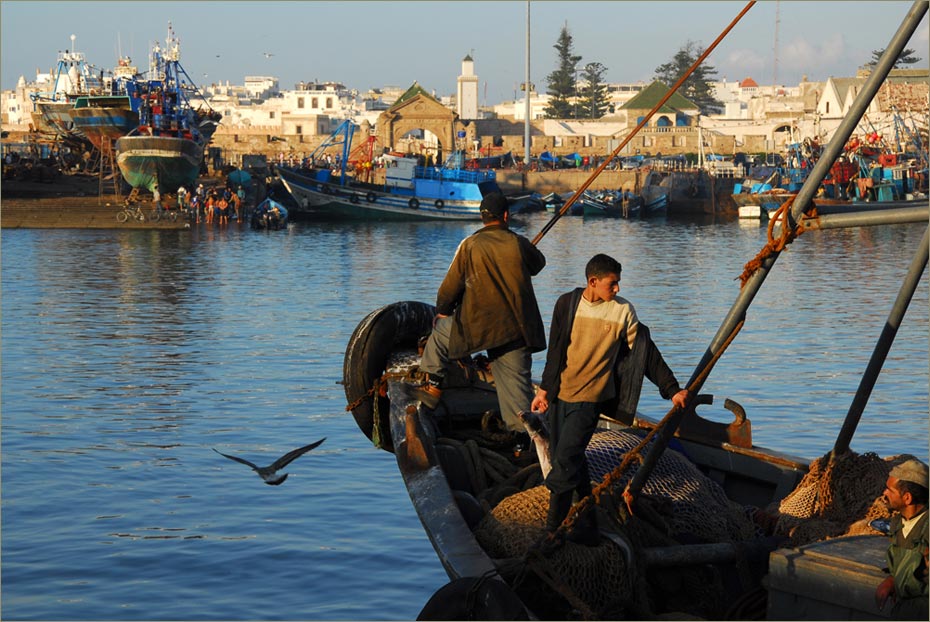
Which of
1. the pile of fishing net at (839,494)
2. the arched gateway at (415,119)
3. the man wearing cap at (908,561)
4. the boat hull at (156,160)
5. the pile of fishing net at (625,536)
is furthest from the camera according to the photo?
the arched gateway at (415,119)

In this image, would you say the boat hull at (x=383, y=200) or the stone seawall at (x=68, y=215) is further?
the boat hull at (x=383, y=200)

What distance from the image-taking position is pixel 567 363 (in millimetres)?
6859

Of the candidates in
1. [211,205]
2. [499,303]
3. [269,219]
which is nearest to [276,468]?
[499,303]

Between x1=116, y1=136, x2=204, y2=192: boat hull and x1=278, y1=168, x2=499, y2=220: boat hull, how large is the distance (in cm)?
634

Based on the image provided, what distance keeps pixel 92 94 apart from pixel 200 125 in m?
5.86

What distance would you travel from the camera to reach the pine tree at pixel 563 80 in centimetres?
11812

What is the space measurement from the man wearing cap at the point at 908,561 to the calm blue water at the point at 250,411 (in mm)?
3999

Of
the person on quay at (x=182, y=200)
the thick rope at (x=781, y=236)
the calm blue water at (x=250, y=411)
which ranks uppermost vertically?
the thick rope at (x=781, y=236)

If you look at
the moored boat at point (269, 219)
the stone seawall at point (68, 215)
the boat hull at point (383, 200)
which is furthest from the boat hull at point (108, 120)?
the moored boat at point (269, 219)

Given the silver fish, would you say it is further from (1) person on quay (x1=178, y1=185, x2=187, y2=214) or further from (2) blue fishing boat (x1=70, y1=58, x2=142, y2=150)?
(2) blue fishing boat (x1=70, y1=58, x2=142, y2=150)

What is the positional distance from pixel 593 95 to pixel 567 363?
117899 mm

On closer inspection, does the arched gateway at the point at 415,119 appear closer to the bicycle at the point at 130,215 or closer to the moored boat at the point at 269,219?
the moored boat at the point at 269,219

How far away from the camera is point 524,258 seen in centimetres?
834

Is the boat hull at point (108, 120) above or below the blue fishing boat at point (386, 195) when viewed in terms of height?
above
